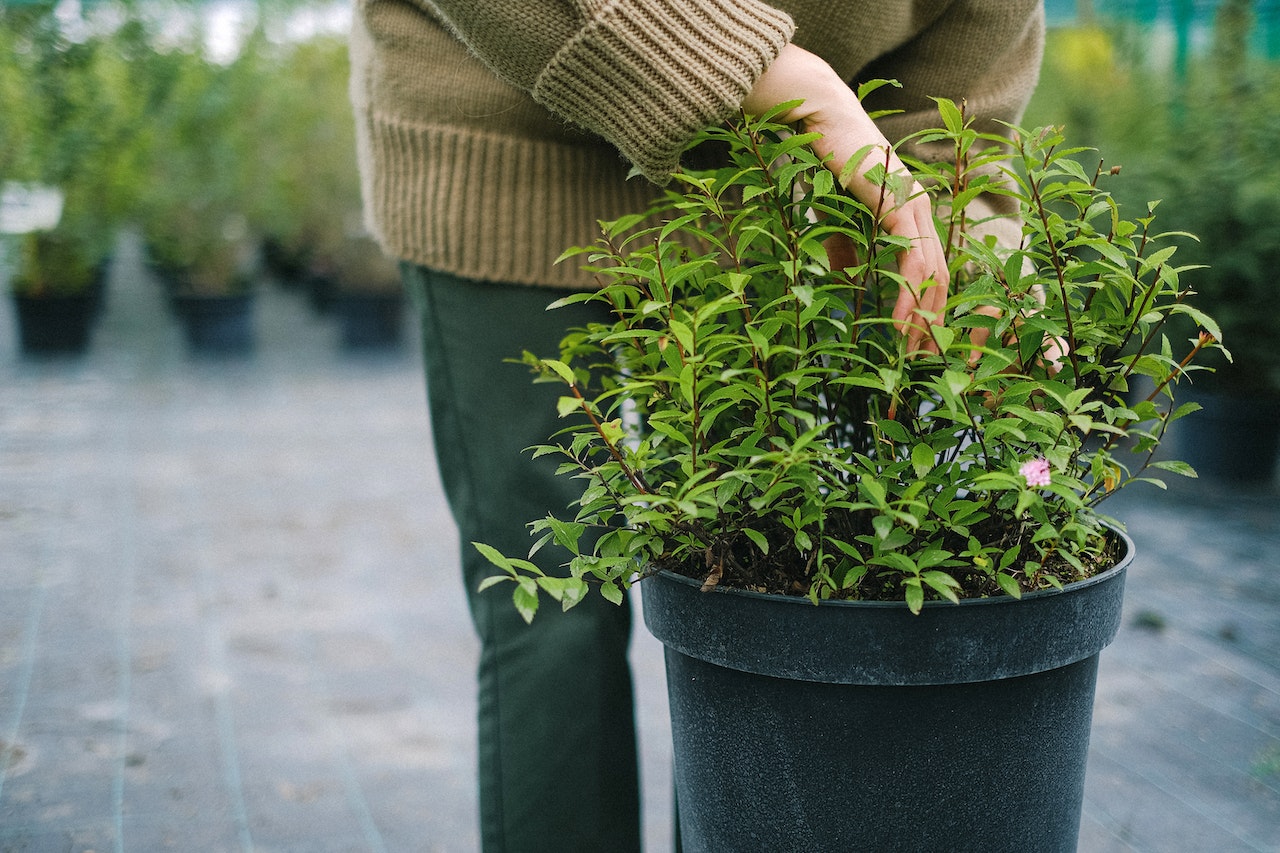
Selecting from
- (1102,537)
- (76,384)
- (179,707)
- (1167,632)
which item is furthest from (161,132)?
(1102,537)

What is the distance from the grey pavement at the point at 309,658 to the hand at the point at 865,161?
1.51m

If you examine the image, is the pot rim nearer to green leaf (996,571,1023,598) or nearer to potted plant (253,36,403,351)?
green leaf (996,571,1023,598)

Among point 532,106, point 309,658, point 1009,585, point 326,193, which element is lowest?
point 309,658

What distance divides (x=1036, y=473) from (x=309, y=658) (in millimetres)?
2384

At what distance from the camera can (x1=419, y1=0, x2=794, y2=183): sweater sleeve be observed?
1016mm

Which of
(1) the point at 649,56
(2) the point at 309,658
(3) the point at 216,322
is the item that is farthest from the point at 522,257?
(3) the point at 216,322

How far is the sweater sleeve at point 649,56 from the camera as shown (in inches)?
40.0

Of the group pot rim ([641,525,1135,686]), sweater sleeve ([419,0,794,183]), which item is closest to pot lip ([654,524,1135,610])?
pot rim ([641,525,1135,686])

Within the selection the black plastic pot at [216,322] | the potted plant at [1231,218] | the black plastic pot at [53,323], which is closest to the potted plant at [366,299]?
the black plastic pot at [216,322]

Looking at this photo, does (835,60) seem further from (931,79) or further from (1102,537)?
(1102,537)

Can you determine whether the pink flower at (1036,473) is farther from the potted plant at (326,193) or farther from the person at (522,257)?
the potted plant at (326,193)

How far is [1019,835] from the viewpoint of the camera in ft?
3.07

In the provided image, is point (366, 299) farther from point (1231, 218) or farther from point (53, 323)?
point (1231, 218)

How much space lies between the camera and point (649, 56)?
1023mm
